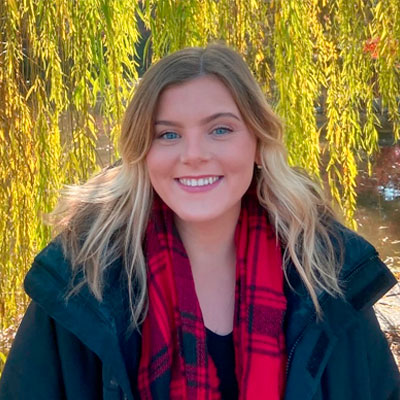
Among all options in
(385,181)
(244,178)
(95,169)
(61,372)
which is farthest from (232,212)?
(385,181)

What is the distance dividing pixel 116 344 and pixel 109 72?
1233mm

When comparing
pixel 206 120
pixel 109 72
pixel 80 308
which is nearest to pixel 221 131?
pixel 206 120

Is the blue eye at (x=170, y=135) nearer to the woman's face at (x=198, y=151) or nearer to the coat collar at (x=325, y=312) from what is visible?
the woman's face at (x=198, y=151)

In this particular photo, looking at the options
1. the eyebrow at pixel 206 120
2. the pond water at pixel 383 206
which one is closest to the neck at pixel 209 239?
the eyebrow at pixel 206 120

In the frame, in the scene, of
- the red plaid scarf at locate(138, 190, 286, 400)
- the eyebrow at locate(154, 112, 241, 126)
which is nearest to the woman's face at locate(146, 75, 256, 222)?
the eyebrow at locate(154, 112, 241, 126)

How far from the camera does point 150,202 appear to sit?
1543 millimetres

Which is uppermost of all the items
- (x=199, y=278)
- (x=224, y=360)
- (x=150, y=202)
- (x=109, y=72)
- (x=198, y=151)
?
(x=109, y=72)

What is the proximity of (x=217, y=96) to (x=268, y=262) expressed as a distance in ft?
1.17

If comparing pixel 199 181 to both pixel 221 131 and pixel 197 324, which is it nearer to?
pixel 221 131

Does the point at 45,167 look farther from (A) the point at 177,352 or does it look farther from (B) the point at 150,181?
Result: (A) the point at 177,352

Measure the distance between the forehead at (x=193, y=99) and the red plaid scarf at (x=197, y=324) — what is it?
23 centimetres

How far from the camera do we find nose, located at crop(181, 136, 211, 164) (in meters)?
1.40

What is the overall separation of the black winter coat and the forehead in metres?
0.32

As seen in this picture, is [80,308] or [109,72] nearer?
[80,308]
